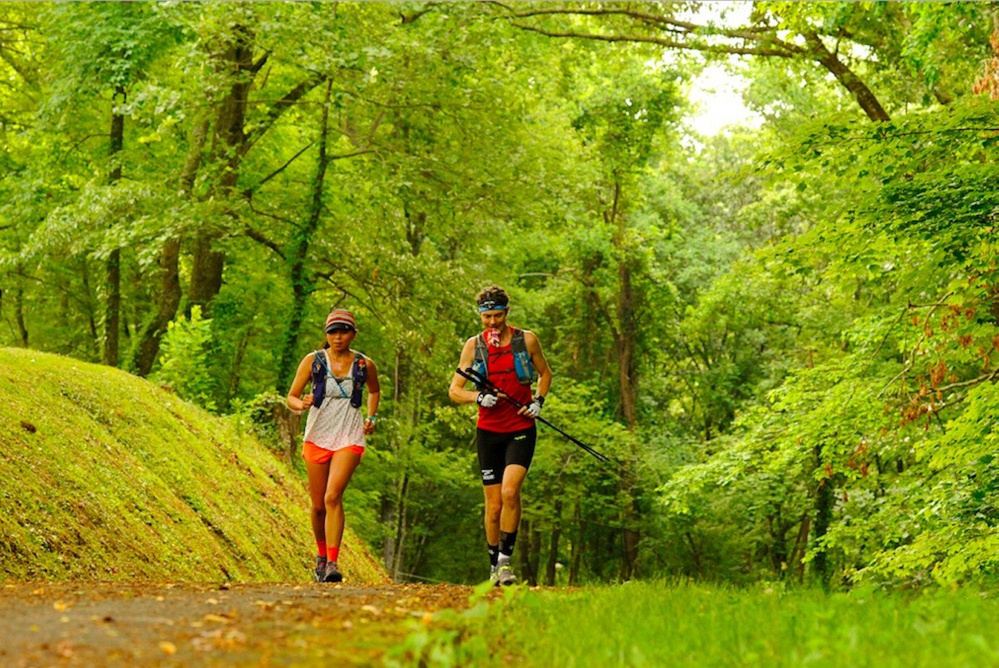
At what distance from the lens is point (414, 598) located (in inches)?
277

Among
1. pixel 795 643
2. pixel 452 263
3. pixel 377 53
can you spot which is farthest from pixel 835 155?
pixel 452 263

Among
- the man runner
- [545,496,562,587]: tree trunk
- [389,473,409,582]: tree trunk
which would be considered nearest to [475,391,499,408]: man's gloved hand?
the man runner

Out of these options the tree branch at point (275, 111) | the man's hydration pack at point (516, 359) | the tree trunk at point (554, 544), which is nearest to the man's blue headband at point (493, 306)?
the man's hydration pack at point (516, 359)

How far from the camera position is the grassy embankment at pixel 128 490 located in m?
9.70

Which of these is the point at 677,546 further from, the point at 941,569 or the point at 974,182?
the point at 974,182

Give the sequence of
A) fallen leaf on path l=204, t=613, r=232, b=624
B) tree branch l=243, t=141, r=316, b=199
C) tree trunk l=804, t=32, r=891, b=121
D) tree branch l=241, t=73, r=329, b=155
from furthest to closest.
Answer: tree branch l=243, t=141, r=316, b=199 < tree branch l=241, t=73, r=329, b=155 < tree trunk l=804, t=32, r=891, b=121 < fallen leaf on path l=204, t=613, r=232, b=624

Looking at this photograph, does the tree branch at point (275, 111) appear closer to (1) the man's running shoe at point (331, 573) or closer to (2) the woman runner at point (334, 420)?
(2) the woman runner at point (334, 420)

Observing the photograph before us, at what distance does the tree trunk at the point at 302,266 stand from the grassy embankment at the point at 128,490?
493 centimetres

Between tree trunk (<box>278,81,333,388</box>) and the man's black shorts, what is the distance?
44.4 ft

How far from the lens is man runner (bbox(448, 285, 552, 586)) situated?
8875mm

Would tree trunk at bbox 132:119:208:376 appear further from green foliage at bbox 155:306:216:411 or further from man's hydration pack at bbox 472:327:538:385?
man's hydration pack at bbox 472:327:538:385

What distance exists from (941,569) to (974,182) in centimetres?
397

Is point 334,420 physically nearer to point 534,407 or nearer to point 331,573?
point 331,573

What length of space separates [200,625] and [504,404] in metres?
3.99
